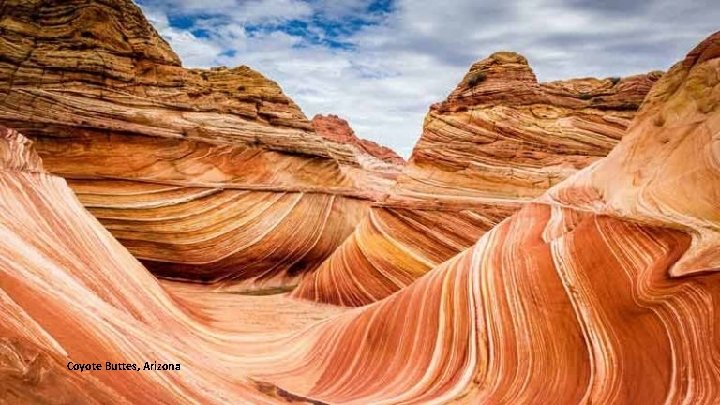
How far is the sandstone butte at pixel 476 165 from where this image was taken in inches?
358

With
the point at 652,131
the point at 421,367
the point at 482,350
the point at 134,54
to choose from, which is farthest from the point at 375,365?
the point at 134,54

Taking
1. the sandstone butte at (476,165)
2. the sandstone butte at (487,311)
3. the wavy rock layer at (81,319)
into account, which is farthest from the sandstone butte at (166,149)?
the sandstone butte at (487,311)

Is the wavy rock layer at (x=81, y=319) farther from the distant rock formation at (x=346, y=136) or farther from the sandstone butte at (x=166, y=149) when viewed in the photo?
the distant rock formation at (x=346, y=136)

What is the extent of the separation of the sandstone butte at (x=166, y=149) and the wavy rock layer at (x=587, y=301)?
6.13 m

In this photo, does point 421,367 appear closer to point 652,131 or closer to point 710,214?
point 710,214

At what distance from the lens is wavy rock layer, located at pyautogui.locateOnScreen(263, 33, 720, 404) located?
10.3ft

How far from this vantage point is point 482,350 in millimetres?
4176

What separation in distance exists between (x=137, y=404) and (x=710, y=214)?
357cm

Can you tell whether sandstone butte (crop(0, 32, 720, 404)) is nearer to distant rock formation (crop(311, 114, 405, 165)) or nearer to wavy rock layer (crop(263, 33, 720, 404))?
wavy rock layer (crop(263, 33, 720, 404))

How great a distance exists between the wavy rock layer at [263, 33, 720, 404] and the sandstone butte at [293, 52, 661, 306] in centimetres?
343

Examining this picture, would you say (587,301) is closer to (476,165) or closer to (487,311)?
(487,311)

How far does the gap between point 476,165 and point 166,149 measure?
257 inches

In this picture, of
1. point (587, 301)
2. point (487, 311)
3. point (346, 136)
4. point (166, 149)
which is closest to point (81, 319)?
point (487, 311)

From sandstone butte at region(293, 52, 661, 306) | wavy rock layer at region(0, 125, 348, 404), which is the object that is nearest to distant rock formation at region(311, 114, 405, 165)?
sandstone butte at region(293, 52, 661, 306)
